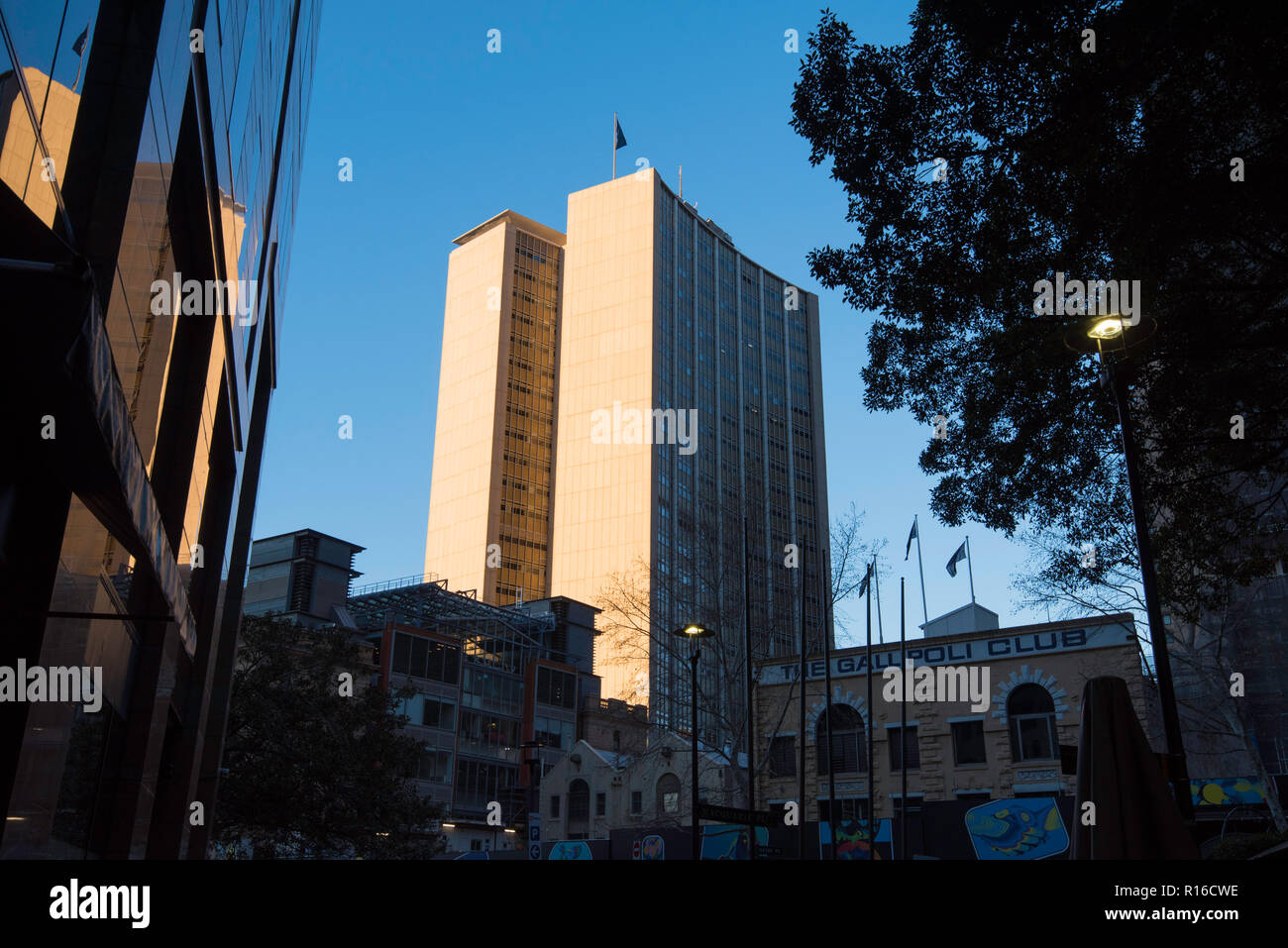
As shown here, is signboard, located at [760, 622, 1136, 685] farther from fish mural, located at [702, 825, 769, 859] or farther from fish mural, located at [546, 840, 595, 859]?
fish mural, located at [546, 840, 595, 859]

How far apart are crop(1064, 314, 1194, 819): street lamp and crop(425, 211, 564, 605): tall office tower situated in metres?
122

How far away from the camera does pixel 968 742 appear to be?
37000mm

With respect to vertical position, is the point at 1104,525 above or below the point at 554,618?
below

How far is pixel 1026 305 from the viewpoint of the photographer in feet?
49.9

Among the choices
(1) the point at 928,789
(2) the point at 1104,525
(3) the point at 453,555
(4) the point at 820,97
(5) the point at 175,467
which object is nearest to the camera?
(4) the point at 820,97

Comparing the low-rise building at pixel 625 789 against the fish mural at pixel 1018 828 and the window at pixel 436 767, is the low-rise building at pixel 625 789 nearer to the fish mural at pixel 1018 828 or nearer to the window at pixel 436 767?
the window at pixel 436 767

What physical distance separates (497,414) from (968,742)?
113 meters

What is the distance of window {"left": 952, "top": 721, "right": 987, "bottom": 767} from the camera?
36.7 metres

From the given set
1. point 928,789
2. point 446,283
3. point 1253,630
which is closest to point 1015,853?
point 928,789

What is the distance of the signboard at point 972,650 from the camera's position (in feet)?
116

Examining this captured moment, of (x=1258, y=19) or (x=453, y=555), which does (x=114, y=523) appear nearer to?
(x=1258, y=19)

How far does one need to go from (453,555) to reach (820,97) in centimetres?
12895

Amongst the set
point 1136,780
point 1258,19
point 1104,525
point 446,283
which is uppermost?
point 446,283

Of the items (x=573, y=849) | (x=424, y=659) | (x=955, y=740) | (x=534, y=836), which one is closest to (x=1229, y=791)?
(x=955, y=740)
